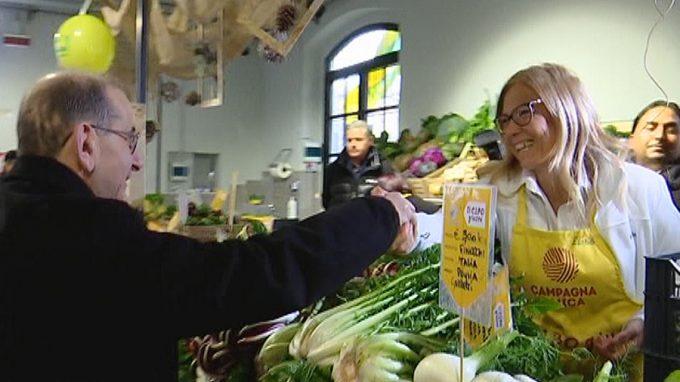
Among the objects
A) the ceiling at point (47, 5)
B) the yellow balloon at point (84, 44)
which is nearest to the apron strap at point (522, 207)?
the yellow balloon at point (84, 44)

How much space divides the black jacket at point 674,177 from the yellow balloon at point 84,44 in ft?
8.26

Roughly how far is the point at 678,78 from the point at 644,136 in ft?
4.87

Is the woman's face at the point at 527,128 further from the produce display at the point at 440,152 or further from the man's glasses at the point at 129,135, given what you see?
the produce display at the point at 440,152

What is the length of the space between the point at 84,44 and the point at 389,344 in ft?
7.91

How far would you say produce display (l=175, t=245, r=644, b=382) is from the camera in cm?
121

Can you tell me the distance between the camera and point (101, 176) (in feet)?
4.15

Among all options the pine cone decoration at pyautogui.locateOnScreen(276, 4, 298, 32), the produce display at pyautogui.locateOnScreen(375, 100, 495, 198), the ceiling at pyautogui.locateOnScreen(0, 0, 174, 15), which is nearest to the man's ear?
the pine cone decoration at pyautogui.locateOnScreen(276, 4, 298, 32)

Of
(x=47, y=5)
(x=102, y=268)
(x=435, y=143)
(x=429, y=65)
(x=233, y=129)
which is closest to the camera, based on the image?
(x=102, y=268)

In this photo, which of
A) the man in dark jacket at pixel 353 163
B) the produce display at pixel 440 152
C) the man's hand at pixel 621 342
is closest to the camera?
the man's hand at pixel 621 342

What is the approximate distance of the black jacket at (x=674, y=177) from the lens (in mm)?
3204

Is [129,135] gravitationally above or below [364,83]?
below

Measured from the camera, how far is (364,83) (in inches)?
351

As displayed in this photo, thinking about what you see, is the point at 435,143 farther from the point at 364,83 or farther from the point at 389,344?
the point at 389,344

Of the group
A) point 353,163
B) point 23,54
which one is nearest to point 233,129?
point 23,54
